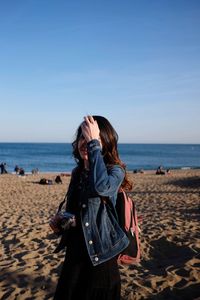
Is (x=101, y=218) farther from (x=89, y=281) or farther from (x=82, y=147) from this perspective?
(x=82, y=147)

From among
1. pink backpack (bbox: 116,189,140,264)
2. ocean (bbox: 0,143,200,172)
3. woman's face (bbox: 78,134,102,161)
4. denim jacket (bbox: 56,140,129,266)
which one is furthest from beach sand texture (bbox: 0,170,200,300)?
ocean (bbox: 0,143,200,172)

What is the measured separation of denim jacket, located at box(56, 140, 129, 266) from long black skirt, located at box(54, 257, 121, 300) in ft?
0.31

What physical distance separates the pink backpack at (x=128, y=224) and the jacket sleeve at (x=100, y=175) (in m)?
0.15

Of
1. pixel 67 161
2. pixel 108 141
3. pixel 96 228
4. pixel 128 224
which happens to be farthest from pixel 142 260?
pixel 67 161

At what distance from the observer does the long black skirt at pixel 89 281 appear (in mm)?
2389

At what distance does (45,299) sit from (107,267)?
8.03 ft

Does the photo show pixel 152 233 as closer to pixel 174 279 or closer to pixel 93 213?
pixel 174 279

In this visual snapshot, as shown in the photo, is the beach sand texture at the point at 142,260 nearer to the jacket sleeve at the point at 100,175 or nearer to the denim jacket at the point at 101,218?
the denim jacket at the point at 101,218

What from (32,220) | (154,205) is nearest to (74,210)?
(32,220)

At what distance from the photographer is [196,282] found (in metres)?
4.89

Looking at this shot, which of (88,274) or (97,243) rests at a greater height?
(97,243)

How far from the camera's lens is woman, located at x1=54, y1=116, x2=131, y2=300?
232cm

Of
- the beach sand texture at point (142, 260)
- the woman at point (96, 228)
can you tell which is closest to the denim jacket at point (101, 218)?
the woman at point (96, 228)

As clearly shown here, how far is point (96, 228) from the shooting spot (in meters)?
2.38
